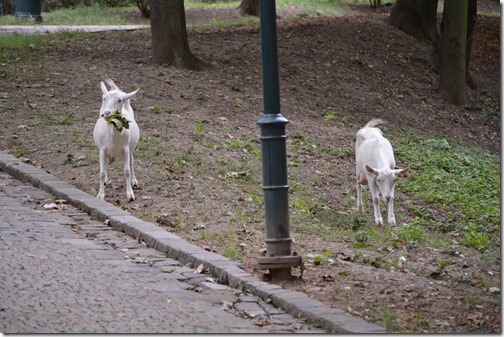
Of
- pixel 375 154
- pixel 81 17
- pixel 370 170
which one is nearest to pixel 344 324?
pixel 370 170

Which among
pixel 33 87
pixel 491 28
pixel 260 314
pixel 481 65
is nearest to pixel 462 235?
pixel 260 314

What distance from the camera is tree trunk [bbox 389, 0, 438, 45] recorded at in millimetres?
26969

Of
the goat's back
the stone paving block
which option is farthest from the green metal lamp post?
the goat's back

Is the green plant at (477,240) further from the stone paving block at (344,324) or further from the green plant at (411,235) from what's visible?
the stone paving block at (344,324)

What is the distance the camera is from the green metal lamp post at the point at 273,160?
27.2 ft

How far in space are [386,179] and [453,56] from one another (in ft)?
36.4

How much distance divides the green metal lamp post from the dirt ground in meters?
0.28

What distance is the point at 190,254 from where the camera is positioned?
9.02m

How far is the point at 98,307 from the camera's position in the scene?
7.32m

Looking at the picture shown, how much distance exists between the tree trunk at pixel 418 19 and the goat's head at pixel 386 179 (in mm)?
14867

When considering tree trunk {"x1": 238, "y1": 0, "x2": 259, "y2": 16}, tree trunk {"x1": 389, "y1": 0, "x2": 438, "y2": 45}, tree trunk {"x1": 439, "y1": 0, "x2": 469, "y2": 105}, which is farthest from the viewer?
tree trunk {"x1": 238, "y1": 0, "x2": 259, "y2": 16}

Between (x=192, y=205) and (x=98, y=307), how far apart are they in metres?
4.15

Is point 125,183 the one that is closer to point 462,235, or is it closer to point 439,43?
point 462,235

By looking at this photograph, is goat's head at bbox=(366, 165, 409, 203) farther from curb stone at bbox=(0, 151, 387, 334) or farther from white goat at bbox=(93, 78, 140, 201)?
curb stone at bbox=(0, 151, 387, 334)
